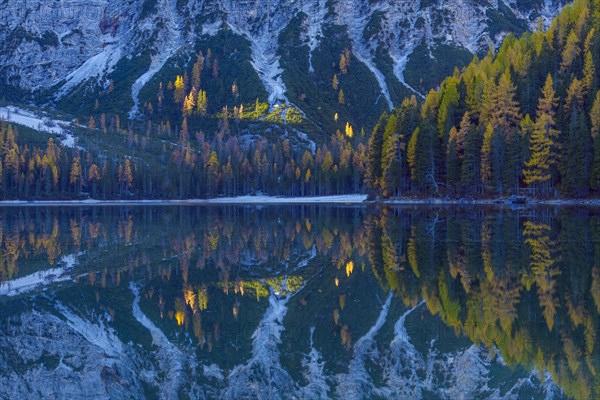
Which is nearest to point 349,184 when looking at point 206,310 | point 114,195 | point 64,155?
point 114,195

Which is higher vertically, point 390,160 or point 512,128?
point 512,128

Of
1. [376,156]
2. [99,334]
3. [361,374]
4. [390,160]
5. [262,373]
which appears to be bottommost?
[262,373]

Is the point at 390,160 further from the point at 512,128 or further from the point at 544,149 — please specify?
the point at 544,149

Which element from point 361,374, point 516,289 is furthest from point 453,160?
point 361,374

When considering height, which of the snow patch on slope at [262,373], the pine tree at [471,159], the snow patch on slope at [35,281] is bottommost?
the snow patch on slope at [262,373]

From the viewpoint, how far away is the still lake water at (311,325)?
12.9 m

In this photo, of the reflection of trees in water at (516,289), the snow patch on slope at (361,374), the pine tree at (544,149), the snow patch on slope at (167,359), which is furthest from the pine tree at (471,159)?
the snow patch on slope at (167,359)

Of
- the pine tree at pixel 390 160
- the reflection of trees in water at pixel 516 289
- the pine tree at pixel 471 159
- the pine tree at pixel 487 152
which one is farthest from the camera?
the pine tree at pixel 390 160

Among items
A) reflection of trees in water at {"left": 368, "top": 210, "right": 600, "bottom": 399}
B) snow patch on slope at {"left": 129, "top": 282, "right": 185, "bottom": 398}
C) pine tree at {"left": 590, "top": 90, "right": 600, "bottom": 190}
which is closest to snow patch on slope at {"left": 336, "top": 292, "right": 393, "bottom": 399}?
reflection of trees in water at {"left": 368, "top": 210, "right": 600, "bottom": 399}

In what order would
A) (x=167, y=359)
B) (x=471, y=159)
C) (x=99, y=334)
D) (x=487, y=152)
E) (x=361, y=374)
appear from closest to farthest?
(x=361, y=374) → (x=167, y=359) → (x=99, y=334) → (x=487, y=152) → (x=471, y=159)

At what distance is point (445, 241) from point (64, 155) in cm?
15526

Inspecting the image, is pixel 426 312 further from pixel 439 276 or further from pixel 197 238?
pixel 197 238

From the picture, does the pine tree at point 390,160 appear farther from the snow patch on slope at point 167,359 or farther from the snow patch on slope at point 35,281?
the snow patch on slope at point 167,359

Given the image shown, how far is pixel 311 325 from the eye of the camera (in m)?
16.7
